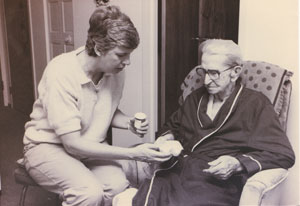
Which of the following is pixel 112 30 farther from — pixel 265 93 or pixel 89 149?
pixel 265 93

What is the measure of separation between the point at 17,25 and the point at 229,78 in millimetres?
2467

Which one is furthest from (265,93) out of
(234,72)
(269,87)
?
(234,72)

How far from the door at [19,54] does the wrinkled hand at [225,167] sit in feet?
8.02

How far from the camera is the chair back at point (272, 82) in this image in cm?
154

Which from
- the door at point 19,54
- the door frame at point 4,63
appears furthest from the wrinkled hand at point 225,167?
the door frame at point 4,63

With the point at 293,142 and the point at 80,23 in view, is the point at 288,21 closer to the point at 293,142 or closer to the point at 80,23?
the point at 293,142

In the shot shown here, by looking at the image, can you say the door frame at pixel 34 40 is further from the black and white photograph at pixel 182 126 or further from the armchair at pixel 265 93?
A: the armchair at pixel 265 93

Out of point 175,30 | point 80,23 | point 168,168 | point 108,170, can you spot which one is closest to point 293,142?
point 168,168

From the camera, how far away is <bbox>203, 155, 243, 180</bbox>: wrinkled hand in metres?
1.26

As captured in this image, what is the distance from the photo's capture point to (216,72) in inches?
56.1

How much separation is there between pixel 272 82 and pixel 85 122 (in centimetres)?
77

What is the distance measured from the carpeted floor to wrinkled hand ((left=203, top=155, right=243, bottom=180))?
1147 millimetres

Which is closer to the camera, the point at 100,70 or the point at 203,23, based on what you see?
the point at 100,70

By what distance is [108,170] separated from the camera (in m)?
1.51
